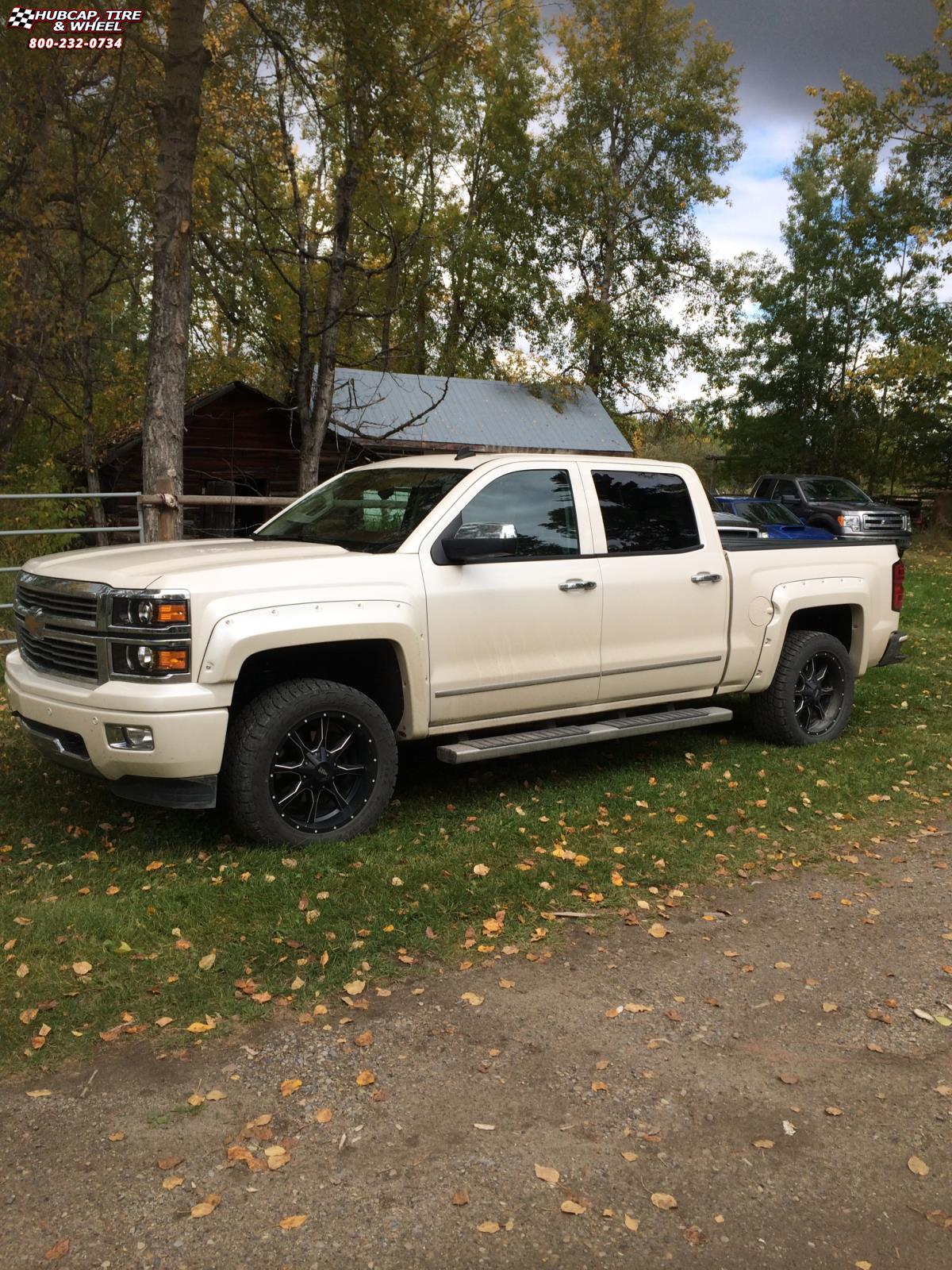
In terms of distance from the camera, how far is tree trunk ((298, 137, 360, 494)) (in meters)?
13.5

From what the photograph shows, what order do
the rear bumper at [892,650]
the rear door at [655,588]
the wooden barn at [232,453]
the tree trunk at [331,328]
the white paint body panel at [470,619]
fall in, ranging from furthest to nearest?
1. the wooden barn at [232,453]
2. the tree trunk at [331,328]
3. the rear bumper at [892,650]
4. the rear door at [655,588]
5. the white paint body panel at [470,619]

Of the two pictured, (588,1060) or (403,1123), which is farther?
(588,1060)

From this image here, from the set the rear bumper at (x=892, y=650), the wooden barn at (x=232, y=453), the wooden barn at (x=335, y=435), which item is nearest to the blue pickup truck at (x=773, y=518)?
the wooden barn at (x=335, y=435)

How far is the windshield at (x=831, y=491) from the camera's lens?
80.0 feet

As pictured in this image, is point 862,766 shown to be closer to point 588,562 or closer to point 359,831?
point 588,562

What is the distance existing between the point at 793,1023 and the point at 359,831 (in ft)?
7.65

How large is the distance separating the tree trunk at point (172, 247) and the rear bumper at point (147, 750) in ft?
15.3

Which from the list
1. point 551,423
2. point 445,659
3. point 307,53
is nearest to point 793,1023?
point 445,659

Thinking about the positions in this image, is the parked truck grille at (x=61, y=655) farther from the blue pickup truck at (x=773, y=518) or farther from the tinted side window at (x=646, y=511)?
the blue pickup truck at (x=773, y=518)

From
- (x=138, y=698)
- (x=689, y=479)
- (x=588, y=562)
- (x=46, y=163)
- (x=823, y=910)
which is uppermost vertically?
(x=46, y=163)

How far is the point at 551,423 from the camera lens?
26328 millimetres

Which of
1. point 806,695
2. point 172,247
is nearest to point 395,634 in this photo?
point 806,695

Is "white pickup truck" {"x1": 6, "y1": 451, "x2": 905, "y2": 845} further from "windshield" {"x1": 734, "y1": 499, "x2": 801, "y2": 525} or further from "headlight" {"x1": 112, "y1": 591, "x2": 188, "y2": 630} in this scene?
"windshield" {"x1": 734, "y1": 499, "x2": 801, "y2": 525}

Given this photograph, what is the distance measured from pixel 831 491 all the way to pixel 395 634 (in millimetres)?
22026
